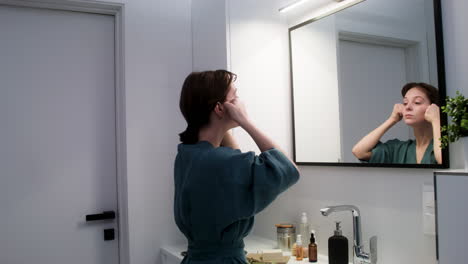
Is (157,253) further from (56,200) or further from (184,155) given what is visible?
(184,155)

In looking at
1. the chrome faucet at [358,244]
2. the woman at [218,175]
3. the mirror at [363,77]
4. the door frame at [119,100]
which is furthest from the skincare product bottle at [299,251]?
the door frame at [119,100]

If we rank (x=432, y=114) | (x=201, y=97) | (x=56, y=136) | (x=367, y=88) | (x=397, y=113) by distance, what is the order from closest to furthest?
(x=201, y=97) < (x=432, y=114) < (x=397, y=113) < (x=367, y=88) < (x=56, y=136)

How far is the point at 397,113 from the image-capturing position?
147 cm

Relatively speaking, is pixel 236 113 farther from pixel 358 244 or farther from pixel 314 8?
pixel 314 8

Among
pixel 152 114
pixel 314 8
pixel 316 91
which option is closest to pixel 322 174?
pixel 316 91

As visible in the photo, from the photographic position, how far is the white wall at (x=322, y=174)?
137 cm

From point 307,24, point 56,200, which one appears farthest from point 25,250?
point 307,24

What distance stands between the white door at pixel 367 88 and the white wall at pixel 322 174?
15 centimetres

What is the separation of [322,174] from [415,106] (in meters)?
0.56

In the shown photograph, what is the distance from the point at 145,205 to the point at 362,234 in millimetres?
1097

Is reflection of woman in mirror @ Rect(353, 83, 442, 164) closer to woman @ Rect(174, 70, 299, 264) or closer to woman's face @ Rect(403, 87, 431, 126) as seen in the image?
woman's face @ Rect(403, 87, 431, 126)

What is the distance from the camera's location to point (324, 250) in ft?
A: 5.90

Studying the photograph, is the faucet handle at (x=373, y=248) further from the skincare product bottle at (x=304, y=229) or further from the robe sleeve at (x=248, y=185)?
the robe sleeve at (x=248, y=185)

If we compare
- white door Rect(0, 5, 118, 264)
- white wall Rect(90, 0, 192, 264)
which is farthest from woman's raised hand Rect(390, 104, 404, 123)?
white door Rect(0, 5, 118, 264)
